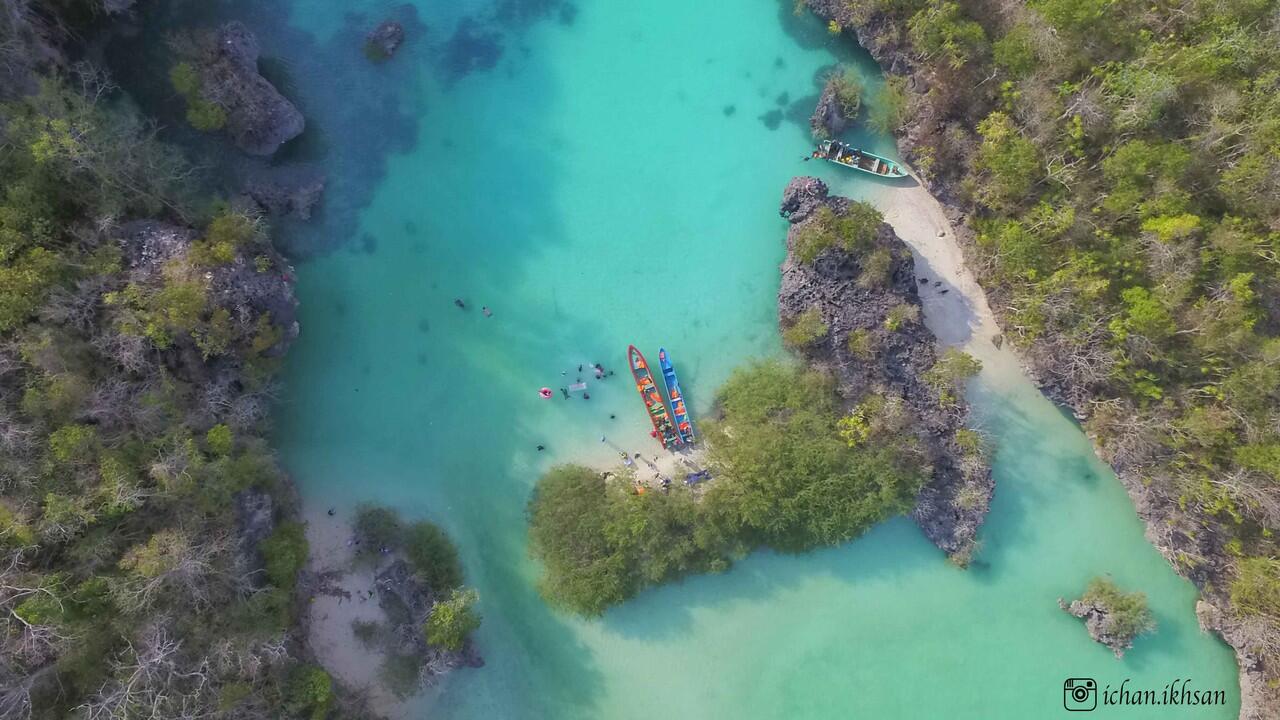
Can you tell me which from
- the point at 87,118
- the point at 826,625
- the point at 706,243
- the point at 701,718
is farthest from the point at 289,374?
the point at 826,625

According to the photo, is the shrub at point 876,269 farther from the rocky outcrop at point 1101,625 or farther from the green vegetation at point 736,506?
the rocky outcrop at point 1101,625

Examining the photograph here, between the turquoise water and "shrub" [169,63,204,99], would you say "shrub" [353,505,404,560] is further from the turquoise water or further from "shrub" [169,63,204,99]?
"shrub" [169,63,204,99]

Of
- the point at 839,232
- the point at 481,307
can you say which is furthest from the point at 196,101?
the point at 839,232

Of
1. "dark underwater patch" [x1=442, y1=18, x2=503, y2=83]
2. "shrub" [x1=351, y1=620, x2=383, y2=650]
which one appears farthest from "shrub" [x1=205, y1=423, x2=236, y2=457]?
"dark underwater patch" [x1=442, y1=18, x2=503, y2=83]

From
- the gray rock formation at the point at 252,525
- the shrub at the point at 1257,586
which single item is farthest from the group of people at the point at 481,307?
the shrub at the point at 1257,586

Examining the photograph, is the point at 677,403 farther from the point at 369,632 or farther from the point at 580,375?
the point at 369,632
